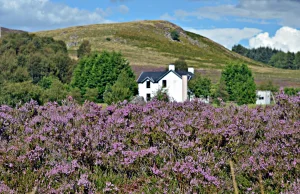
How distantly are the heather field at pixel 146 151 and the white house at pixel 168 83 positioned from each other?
2883 inches

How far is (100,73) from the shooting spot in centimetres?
8712

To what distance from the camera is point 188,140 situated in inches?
171

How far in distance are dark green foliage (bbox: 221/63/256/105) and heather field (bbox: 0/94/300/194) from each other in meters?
77.6

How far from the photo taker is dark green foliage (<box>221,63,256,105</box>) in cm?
8344

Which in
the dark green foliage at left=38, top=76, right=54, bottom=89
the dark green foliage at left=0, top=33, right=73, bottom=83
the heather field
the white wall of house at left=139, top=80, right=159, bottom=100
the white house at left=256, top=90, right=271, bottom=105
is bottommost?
the white house at left=256, top=90, right=271, bottom=105

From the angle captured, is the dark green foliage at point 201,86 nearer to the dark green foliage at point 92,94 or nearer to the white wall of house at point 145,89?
the white wall of house at point 145,89

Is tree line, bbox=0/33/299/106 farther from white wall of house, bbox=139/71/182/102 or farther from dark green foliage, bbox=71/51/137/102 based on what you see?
white wall of house, bbox=139/71/182/102

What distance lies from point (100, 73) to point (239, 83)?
29.7 meters

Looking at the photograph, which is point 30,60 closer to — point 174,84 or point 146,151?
point 174,84

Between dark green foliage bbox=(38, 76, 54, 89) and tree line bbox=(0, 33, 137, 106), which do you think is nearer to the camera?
tree line bbox=(0, 33, 137, 106)

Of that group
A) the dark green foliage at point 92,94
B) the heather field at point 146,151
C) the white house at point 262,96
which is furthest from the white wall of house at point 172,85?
the heather field at point 146,151

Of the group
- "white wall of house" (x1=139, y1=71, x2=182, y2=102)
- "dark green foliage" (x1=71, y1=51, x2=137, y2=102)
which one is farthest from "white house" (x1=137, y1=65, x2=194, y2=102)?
"dark green foliage" (x1=71, y1=51, x2=137, y2=102)

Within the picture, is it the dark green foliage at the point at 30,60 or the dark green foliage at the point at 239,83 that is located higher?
the dark green foliage at the point at 30,60

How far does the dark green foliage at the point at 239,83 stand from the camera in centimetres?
8344
